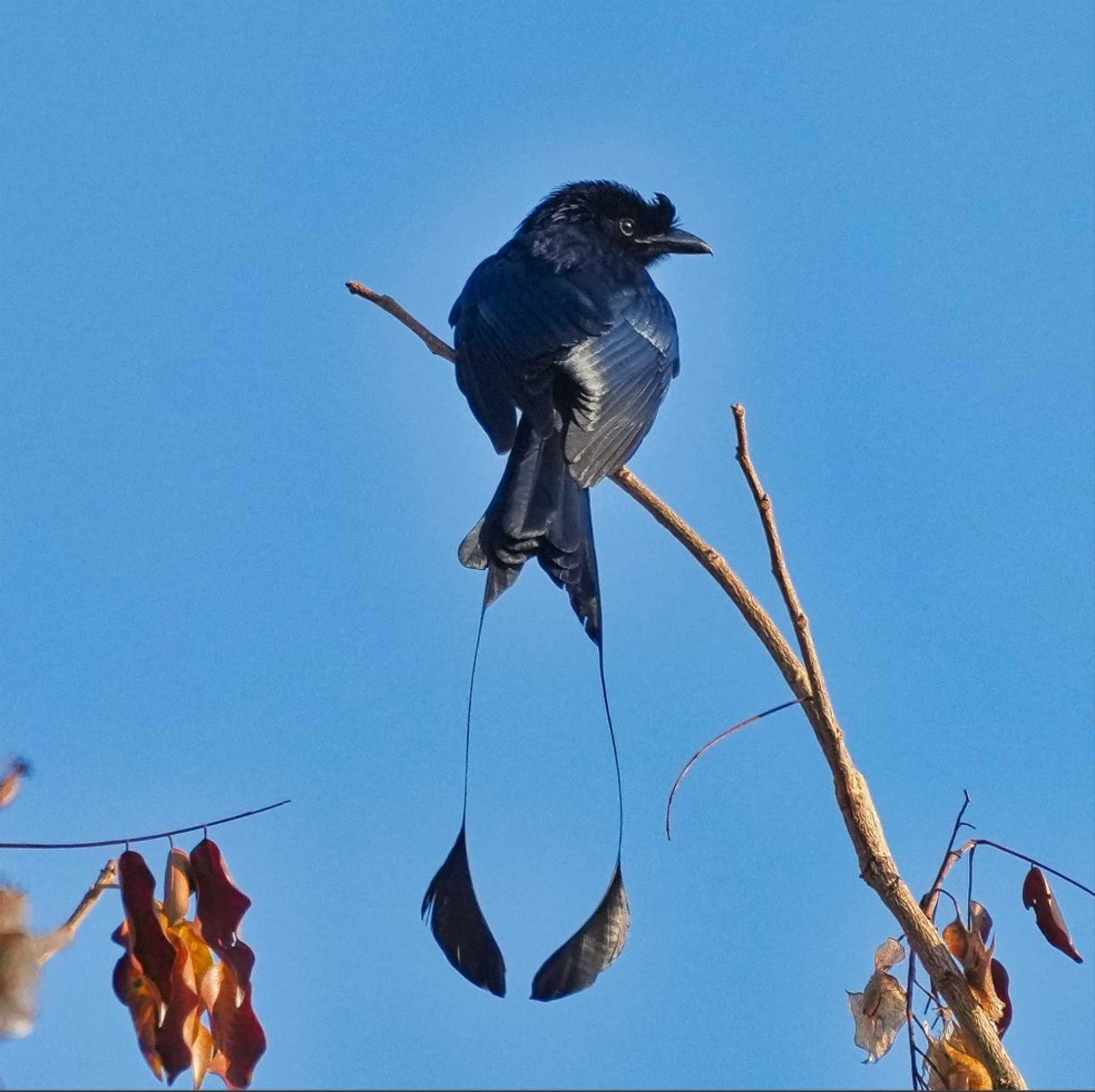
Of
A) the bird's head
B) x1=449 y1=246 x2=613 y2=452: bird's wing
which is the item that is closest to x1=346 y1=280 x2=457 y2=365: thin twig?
x1=449 y1=246 x2=613 y2=452: bird's wing

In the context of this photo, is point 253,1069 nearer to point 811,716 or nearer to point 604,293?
point 811,716

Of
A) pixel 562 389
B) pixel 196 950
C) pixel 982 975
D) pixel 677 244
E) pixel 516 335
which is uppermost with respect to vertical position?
pixel 677 244

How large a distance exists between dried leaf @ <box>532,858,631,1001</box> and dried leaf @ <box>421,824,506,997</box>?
0.07 meters

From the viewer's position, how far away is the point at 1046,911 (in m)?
3.03

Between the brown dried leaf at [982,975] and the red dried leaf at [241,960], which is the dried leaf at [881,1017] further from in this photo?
the red dried leaf at [241,960]

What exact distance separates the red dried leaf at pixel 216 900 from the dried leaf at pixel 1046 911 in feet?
4.60

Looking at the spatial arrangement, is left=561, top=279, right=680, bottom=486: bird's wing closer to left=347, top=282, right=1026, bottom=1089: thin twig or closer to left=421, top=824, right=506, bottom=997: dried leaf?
left=347, top=282, right=1026, bottom=1089: thin twig

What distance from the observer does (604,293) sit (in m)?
5.04

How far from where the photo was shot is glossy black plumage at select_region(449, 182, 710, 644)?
3.73 metres

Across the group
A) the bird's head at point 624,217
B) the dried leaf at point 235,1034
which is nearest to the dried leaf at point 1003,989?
the dried leaf at point 235,1034

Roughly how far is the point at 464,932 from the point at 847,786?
677 mm

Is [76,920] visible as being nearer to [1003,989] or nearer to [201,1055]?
[201,1055]

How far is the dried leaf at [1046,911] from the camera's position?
3012 mm

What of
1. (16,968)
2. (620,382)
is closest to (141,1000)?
(16,968)
